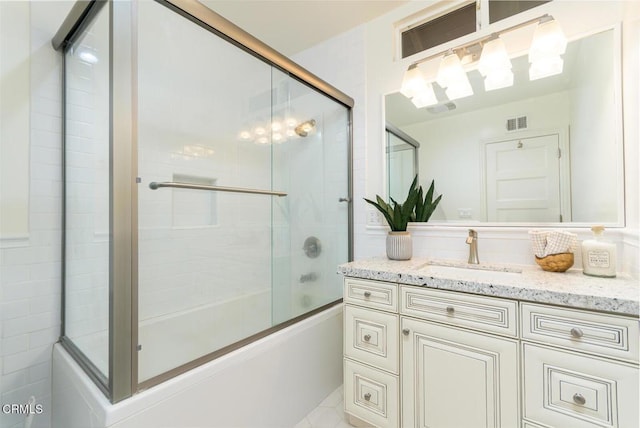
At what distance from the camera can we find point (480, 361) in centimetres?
107

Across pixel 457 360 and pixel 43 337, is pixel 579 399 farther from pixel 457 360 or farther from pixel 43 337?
pixel 43 337

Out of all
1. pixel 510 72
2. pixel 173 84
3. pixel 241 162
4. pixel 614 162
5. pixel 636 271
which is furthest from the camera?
pixel 241 162

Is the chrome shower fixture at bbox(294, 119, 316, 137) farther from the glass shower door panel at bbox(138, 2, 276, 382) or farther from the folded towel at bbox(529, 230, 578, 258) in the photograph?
the folded towel at bbox(529, 230, 578, 258)

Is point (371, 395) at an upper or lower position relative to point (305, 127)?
lower

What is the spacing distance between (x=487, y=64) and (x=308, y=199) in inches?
51.5

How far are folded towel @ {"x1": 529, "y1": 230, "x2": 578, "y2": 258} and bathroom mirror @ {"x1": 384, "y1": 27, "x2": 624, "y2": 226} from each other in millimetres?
173

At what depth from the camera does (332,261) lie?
2066mm

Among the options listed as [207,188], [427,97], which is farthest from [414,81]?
[207,188]

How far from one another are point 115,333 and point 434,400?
125cm

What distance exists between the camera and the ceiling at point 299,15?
1.86 m

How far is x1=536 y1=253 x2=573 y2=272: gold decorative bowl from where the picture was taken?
1.20m

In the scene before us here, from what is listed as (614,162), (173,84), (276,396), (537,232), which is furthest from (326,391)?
(173,84)

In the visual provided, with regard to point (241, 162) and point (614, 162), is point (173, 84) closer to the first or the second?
point (241, 162)

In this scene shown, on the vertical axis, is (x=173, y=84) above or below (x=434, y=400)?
above
